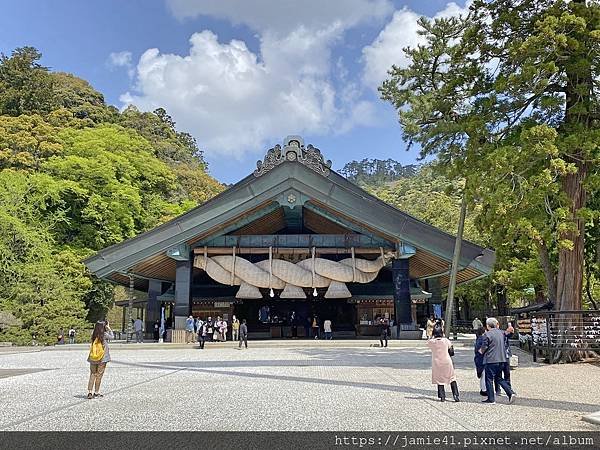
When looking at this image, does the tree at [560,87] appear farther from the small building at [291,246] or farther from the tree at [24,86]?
the tree at [24,86]

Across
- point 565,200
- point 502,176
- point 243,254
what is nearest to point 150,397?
point 502,176

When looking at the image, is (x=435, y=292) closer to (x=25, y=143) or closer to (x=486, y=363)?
(x=486, y=363)

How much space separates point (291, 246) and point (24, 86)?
43913 millimetres

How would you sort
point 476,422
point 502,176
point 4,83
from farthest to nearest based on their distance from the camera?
point 4,83 → point 502,176 → point 476,422

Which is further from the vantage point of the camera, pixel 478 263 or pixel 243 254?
pixel 243 254

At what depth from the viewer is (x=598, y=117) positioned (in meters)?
13.5

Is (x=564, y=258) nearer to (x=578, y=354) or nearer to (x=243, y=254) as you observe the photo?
(x=578, y=354)

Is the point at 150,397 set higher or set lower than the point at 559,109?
lower

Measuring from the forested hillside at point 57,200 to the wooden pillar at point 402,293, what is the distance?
58.9ft

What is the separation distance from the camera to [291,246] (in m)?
21.7

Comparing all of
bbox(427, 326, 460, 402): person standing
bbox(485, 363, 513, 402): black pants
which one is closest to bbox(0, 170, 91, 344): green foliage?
bbox(427, 326, 460, 402): person standing

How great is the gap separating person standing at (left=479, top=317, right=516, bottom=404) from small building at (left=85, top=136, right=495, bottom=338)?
39.7 ft

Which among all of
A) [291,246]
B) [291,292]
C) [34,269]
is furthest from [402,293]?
[34,269]

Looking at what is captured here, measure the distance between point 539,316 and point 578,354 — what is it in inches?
57.6
